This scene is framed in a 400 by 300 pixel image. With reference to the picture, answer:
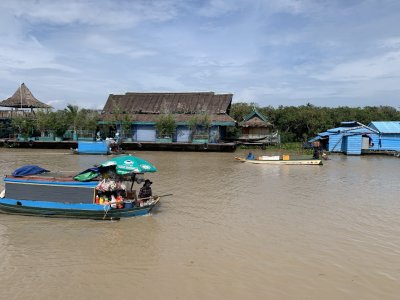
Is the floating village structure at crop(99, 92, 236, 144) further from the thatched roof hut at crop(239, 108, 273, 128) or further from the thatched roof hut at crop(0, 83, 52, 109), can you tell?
the thatched roof hut at crop(0, 83, 52, 109)

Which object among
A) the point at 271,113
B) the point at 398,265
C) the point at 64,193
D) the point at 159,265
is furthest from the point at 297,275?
the point at 271,113

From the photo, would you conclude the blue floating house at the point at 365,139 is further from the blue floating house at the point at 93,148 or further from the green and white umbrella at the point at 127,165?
the green and white umbrella at the point at 127,165

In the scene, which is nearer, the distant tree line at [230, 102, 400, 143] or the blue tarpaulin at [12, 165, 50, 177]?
the blue tarpaulin at [12, 165, 50, 177]

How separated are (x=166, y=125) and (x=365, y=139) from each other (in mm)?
17643

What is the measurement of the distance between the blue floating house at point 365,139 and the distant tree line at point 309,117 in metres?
6.91

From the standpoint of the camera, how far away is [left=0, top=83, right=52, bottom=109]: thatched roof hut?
3762 centimetres

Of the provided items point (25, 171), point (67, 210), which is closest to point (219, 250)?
point (67, 210)

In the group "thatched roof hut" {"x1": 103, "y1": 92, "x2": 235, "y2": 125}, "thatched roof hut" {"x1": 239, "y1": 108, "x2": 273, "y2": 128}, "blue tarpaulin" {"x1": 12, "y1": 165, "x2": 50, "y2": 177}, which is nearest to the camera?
"blue tarpaulin" {"x1": 12, "y1": 165, "x2": 50, "y2": 177}

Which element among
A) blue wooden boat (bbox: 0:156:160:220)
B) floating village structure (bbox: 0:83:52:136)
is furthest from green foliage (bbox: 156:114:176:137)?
blue wooden boat (bbox: 0:156:160:220)

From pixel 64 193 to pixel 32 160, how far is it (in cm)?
1594

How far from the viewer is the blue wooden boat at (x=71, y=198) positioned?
34.6 feet

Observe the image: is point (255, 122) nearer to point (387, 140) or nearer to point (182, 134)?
point (182, 134)

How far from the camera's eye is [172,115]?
35.7 meters

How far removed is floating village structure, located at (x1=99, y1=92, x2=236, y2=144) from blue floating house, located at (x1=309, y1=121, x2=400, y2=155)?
902 cm
